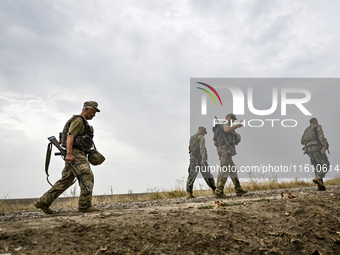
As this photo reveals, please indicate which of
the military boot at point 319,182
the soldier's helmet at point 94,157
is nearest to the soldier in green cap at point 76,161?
the soldier's helmet at point 94,157

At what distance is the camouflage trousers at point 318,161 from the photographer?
11.2 meters

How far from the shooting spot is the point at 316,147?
37.5 feet

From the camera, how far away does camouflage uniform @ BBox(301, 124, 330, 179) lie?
11.3 metres

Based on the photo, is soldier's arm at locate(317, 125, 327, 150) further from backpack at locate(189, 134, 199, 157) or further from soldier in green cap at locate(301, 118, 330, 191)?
backpack at locate(189, 134, 199, 157)

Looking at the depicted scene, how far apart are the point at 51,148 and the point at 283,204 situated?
4.24m

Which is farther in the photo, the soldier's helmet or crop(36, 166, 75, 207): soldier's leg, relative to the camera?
the soldier's helmet

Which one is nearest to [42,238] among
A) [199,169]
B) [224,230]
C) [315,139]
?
[224,230]

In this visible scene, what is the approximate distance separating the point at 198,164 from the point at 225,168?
1.49 metres

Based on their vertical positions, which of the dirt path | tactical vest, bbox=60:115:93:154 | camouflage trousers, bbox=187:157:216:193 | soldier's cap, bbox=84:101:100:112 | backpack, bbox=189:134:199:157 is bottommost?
the dirt path

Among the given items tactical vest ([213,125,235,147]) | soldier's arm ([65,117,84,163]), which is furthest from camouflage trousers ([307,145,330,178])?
soldier's arm ([65,117,84,163])

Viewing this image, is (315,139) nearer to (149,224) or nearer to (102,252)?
(149,224)

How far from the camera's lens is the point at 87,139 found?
6039 millimetres

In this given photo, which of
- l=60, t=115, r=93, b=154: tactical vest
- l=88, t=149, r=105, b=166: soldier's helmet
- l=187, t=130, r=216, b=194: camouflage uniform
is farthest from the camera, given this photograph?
l=187, t=130, r=216, b=194: camouflage uniform

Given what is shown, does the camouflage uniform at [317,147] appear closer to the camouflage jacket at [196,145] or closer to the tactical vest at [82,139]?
the camouflage jacket at [196,145]
